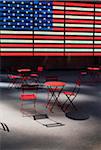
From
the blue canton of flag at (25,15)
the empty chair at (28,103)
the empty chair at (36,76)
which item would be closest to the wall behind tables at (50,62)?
the blue canton of flag at (25,15)

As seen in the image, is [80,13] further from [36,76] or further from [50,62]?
[36,76]

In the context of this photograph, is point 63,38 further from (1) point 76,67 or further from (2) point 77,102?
(2) point 77,102

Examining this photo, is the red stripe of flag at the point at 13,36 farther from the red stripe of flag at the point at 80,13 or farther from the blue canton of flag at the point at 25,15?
the red stripe of flag at the point at 80,13

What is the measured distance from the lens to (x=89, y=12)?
15898mm

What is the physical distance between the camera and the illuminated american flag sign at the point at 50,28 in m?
14.9

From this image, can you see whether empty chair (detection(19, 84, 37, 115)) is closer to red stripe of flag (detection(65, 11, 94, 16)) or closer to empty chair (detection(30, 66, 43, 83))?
empty chair (detection(30, 66, 43, 83))

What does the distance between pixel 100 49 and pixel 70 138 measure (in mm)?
12123

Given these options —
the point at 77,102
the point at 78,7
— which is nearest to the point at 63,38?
the point at 78,7

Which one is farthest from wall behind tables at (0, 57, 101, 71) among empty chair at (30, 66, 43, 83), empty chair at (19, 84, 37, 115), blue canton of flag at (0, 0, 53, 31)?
empty chair at (19, 84, 37, 115)

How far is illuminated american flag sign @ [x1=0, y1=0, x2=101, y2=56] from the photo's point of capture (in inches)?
585

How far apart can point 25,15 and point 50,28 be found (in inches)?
66.0

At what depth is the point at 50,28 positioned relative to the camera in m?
15.4

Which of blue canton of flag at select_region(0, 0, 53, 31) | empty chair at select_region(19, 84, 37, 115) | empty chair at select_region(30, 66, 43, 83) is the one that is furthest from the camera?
blue canton of flag at select_region(0, 0, 53, 31)

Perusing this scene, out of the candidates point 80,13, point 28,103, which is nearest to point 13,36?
point 80,13
